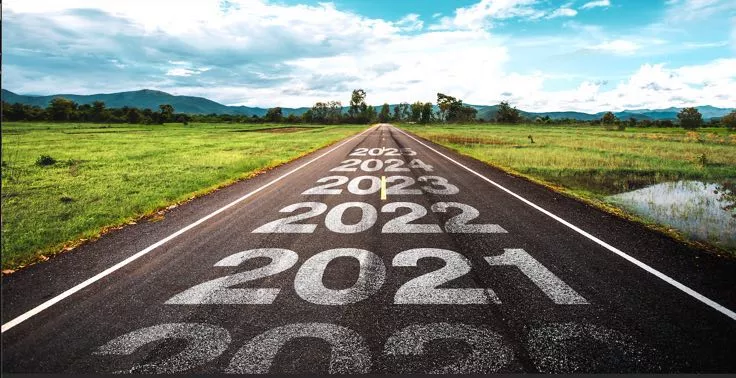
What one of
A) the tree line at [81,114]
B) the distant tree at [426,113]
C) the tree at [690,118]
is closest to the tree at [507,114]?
the distant tree at [426,113]

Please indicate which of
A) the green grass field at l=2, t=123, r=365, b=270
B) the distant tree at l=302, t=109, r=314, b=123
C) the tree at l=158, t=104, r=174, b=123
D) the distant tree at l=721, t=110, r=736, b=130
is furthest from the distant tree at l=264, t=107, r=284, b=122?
the green grass field at l=2, t=123, r=365, b=270

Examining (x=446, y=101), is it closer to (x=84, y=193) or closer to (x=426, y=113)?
(x=426, y=113)

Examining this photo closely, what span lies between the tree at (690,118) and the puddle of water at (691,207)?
105 metres

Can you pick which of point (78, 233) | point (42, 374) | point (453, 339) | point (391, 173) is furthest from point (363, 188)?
point (42, 374)

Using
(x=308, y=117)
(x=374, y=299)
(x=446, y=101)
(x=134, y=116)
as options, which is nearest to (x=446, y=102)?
(x=446, y=101)

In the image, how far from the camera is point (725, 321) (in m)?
4.11

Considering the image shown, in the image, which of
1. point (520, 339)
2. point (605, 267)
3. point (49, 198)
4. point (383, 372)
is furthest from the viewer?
point (49, 198)

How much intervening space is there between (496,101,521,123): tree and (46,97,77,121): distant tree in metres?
134

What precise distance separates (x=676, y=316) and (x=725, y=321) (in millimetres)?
461

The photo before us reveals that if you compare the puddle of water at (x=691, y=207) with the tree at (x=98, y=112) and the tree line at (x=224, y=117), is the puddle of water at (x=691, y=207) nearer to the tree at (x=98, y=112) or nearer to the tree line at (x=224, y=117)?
the tree line at (x=224, y=117)

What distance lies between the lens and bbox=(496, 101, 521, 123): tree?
14525cm

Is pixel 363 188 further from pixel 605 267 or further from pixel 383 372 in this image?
pixel 383 372

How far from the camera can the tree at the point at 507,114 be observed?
477 feet

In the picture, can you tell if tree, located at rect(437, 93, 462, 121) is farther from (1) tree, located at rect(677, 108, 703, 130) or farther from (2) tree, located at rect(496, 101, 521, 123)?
(1) tree, located at rect(677, 108, 703, 130)
